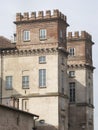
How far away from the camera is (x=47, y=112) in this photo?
76062 mm

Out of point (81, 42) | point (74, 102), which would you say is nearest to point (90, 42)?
point (81, 42)

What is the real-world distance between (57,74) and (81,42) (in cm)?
1503

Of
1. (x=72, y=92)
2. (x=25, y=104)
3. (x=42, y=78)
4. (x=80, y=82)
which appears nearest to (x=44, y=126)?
A: (x=25, y=104)

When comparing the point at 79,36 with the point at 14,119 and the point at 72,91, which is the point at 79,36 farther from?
the point at 14,119

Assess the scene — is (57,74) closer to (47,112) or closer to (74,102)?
(47,112)

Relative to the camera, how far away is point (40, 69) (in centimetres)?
7769

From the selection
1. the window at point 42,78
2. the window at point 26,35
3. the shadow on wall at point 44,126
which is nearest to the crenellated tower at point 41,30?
the window at point 26,35

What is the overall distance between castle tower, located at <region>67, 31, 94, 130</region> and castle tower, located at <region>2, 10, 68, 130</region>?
1006 centimetres

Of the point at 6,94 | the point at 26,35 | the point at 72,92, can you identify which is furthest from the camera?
the point at 72,92

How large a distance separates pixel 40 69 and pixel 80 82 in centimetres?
1320

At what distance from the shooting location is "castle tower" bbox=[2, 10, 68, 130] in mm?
76312

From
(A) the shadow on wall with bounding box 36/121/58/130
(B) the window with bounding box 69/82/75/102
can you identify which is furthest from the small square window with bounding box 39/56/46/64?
(B) the window with bounding box 69/82/75/102

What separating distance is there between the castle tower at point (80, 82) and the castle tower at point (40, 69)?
10057mm

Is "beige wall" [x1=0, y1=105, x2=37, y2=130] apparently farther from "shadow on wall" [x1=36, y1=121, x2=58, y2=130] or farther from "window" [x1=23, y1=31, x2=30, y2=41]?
"window" [x1=23, y1=31, x2=30, y2=41]
